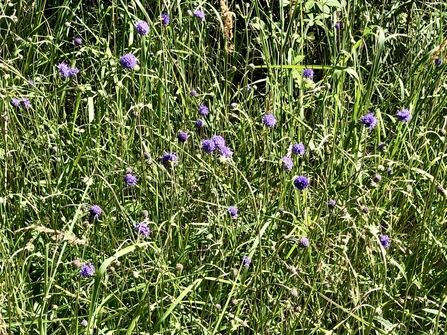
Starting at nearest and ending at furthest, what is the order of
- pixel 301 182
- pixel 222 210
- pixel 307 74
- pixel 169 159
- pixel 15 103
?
pixel 301 182 → pixel 169 159 → pixel 222 210 → pixel 15 103 → pixel 307 74

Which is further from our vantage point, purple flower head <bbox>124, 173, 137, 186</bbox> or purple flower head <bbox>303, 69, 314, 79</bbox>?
purple flower head <bbox>303, 69, 314, 79</bbox>

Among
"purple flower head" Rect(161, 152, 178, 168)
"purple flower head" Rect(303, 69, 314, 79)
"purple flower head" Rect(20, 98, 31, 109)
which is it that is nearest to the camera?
"purple flower head" Rect(161, 152, 178, 168)

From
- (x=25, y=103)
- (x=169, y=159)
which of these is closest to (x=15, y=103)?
(x=25, y=103)

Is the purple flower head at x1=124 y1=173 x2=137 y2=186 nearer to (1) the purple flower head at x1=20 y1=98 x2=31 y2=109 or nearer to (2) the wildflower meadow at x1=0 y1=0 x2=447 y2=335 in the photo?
(2) the wildflower meadow at x1=0 y1=0 x2=447 y2=335

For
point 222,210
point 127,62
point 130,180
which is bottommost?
point 222,210

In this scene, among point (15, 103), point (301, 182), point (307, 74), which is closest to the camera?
point (301, 182)

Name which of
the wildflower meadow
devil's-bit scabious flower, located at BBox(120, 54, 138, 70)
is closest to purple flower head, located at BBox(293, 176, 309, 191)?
the wildflower meadow

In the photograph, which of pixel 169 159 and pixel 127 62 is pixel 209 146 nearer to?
pixel 169 159

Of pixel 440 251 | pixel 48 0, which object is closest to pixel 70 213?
pixel 440 251

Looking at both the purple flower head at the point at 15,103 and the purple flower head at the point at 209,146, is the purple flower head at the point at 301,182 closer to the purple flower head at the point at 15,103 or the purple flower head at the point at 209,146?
the purple flower head at the point at 209,146

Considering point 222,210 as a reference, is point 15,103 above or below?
above

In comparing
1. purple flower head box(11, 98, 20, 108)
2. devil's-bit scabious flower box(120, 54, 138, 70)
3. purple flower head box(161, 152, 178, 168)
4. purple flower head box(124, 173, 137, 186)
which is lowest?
purple flower head box(124, 173, 137, 186)

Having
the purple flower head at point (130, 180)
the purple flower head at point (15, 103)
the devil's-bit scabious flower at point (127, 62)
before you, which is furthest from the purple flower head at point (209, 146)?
the purple flower head at point (15, 103)

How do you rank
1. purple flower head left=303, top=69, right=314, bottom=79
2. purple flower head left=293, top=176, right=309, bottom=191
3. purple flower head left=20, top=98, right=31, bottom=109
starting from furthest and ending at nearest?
purple flower head left=303, top=69, right=314, bottom=79, purple flower head left=20, top=98, right=31, bottom=109, purple flower head left=293, top=176, right=309, bottom=191
